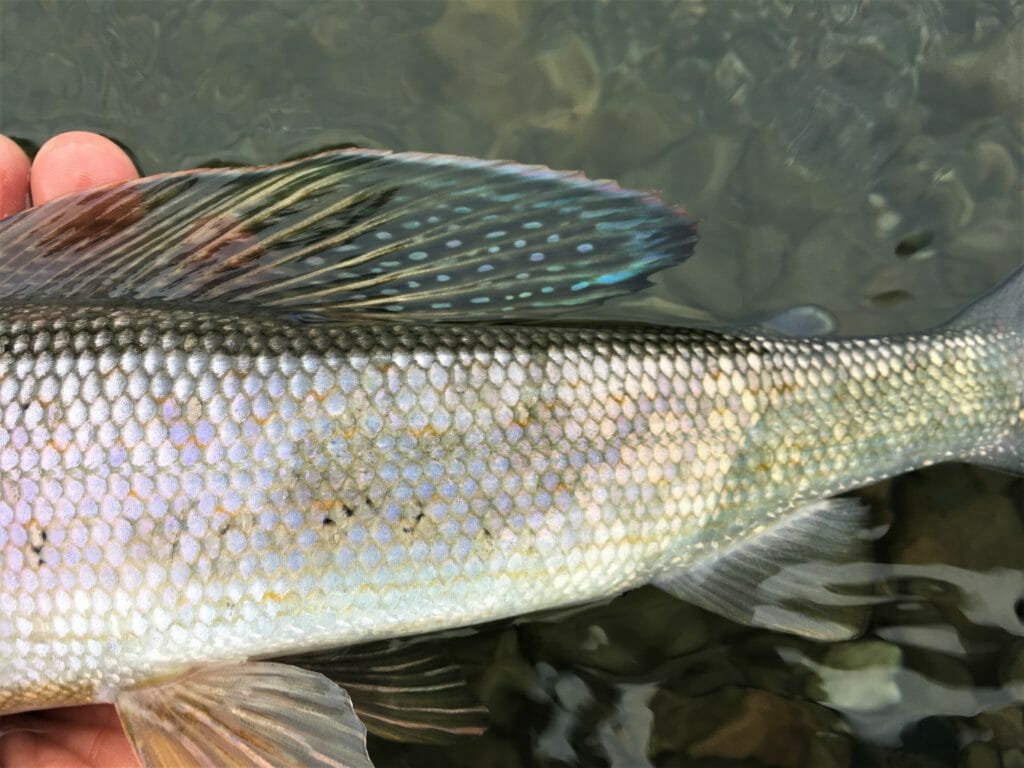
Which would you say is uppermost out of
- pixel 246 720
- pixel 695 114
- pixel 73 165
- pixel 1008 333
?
pixel 73 165

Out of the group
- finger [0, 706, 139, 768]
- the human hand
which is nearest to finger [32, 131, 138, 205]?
the human hand

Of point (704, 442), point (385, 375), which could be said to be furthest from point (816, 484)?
point (385, 375)

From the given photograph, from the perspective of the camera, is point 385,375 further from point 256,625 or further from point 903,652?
point 903,652

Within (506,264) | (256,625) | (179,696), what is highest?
(506,264)

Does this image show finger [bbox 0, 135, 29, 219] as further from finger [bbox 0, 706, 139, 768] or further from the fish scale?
finger [bbox 0, 706, 139, 768]

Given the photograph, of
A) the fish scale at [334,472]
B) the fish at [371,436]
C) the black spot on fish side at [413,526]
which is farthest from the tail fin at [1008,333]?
the black spot on fish side at [413,526]

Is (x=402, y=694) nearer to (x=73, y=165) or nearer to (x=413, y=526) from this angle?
(x=413, y=526)

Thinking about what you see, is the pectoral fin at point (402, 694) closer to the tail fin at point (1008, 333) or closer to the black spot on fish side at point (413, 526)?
the black spot on fish side at point (413, 526)

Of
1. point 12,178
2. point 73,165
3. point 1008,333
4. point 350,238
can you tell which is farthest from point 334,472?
point 1008,333

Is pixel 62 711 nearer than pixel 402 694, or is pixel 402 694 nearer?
pixel 402 694
